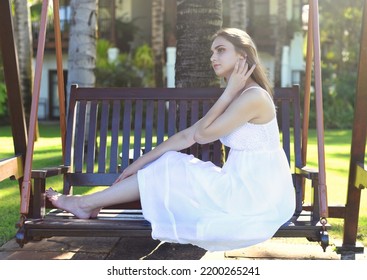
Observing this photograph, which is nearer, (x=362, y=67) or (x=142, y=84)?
(x=362, y=67)

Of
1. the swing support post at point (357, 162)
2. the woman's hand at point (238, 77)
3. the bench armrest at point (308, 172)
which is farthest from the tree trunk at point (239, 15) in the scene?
the woman's hand at point (238, 77)

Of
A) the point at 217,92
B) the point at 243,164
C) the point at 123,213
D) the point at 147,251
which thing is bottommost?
the point at 147,251

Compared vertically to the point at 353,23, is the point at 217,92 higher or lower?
lower

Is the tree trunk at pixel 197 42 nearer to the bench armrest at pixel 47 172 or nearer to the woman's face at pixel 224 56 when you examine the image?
the bench armrest at pixel 47 172

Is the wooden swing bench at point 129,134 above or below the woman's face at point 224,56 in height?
below

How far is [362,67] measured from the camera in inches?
181

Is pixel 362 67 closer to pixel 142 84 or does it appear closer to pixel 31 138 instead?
pixel 31 138

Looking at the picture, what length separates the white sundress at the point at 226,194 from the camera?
12.0 feet

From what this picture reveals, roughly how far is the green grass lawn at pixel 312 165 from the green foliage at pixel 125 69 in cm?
487

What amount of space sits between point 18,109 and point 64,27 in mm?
21303

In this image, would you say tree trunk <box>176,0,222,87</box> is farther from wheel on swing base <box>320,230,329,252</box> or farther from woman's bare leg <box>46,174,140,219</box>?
wheel on swing base <box>320,230,329,252</box>

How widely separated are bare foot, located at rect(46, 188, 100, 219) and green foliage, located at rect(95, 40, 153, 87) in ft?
57.4

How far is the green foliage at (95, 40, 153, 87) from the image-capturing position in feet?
70.8

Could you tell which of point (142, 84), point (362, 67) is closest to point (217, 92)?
point (362, 67)
